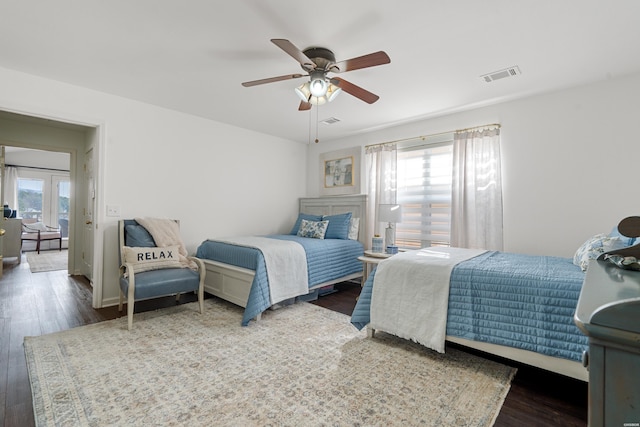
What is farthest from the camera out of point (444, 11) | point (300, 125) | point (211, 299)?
point (300, 125)

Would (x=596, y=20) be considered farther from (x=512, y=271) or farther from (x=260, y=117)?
(x=260, y=117)

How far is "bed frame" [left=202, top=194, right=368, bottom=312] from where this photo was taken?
3171 mm

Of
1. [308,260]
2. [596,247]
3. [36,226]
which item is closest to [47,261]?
[36,226]

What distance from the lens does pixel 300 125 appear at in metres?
4.52

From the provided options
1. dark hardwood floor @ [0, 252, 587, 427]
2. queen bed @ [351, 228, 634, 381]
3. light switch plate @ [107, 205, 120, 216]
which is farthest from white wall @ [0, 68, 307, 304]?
queen bed @ [351, 228, 634, 381]

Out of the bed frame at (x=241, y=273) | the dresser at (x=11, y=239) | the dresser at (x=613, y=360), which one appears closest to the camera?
the dresser at (x=613, y=360)

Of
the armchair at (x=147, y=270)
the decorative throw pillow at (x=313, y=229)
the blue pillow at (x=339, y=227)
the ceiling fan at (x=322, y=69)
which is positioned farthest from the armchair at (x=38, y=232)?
the ceiling fan at (x=322, y=69)

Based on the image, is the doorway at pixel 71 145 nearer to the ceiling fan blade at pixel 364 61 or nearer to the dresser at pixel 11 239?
the dresser at pixel 11 239

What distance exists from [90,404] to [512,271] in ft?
9.25

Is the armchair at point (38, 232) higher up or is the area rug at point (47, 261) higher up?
the armchair at point (38, 232)

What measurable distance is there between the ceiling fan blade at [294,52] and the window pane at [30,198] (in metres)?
9.67

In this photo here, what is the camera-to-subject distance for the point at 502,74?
277 cm

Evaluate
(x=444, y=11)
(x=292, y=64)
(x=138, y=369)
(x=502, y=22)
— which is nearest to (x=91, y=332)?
(x=138, y=369)

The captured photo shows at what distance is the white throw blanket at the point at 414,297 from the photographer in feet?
7.29
